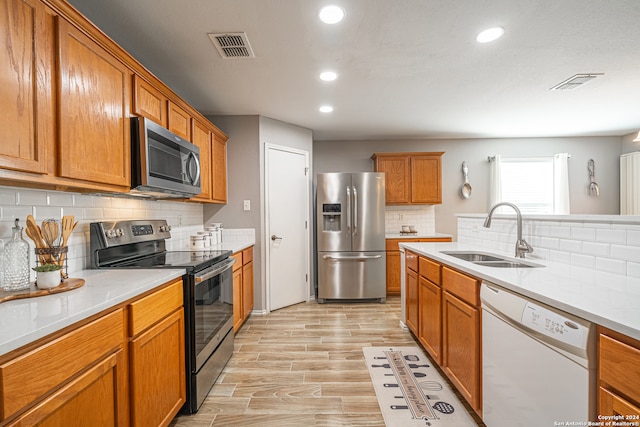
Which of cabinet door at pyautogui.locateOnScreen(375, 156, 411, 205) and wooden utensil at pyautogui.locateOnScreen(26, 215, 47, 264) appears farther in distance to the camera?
cabinet door at pyautogui.locateOnScreen(375, 156, 411, 205)

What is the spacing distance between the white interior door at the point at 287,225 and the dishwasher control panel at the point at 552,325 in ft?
9.18

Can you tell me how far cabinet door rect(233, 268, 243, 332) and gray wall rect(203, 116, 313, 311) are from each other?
600 millimetres

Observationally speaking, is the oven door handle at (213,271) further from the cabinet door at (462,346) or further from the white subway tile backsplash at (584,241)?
the white subway tile backsplash at (584,241)

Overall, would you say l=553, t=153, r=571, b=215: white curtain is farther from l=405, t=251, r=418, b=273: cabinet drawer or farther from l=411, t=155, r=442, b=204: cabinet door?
l=405, t=251, r=418, b=273: cabinet drawer

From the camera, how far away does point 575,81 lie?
2752mm

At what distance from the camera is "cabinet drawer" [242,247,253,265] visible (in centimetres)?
301

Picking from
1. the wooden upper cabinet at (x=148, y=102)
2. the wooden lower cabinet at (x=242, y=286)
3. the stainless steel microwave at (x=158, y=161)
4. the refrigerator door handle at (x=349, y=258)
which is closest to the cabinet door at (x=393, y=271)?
the refrigerator door handle at (x=349, y=258)

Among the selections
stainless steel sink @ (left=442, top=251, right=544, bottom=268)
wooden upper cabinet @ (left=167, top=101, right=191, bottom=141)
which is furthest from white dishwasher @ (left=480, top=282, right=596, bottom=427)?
wooden upper cabinet @ (left=167, top=101, right=191, bottom=141)

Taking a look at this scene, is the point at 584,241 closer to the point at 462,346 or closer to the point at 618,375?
the point at 462,346

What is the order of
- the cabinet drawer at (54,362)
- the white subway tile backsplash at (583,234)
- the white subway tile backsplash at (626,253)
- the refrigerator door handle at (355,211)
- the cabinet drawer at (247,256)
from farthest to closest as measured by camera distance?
the refrigerator door handle at (355,211) < the cabinet drawer at (247,256) < the white subway tile backsplash at (583,234) < the white subway tile backsplash at (626,253) < the cabinet drawer at (54,362)

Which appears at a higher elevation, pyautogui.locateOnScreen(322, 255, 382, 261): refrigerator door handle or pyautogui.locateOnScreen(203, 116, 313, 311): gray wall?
pyautogui.locateOnScreen(203, 116, 313, 311): gray wall

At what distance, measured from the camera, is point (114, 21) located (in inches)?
70.1

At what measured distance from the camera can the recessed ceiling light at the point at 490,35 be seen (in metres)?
1.92

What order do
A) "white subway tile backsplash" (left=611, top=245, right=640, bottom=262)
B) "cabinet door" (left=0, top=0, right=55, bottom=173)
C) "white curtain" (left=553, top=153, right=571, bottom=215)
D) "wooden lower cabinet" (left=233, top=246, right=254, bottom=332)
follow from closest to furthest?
"cabinet door" (left=0, top=0, right=55, bottom=173), "white subway tile backsplash" (left=611, top=245, right=640, bottom=262), "wooden lower cabinet" (left=233, top=246, right=254, bottom=332), "white curtain" (left=553, top=153, right=571, bottom=215)
